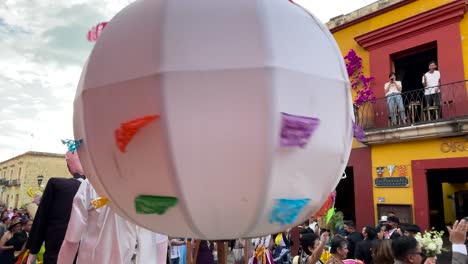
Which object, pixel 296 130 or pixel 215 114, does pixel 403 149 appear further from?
pixel 215 114

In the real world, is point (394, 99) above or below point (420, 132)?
above

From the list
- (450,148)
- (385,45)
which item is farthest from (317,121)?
(385,45)

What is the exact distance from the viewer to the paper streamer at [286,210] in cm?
100

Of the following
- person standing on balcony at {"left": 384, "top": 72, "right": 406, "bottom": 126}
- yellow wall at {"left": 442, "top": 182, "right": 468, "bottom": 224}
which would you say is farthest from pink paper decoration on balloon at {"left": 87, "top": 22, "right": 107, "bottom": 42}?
yellow wall at {"left": 442, "top": 182, "right": 468, "bottom": 224}

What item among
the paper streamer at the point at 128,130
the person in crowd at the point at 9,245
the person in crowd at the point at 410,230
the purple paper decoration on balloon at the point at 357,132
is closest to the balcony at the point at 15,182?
the person in crowd at the point at 9,245

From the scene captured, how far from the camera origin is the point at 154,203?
0.99m

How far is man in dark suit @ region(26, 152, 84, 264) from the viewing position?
9.46 feet

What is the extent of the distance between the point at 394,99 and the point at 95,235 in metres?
8.14

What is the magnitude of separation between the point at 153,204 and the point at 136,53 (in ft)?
1.39

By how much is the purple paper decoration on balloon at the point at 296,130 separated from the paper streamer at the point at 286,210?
171 millimetres

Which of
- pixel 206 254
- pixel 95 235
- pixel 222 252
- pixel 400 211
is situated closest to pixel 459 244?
pixel 222 252

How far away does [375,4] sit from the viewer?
9.38m

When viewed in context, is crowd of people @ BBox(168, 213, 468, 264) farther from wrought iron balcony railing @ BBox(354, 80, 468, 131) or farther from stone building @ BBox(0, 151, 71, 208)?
stone building @ BBox(0, 151, 71, 208)

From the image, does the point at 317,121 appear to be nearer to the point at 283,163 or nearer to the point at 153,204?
the point at 283,163
